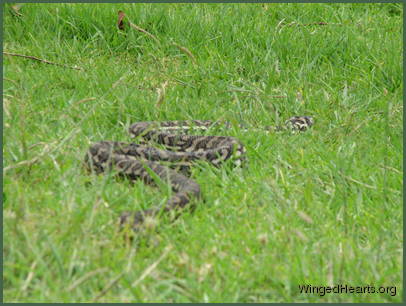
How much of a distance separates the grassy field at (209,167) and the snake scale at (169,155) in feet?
0.47

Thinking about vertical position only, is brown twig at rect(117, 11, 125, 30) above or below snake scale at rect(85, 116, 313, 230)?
above

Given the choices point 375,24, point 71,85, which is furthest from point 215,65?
point 375,24

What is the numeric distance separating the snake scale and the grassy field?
0.14 metres

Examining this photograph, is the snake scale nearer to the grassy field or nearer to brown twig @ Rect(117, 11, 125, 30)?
the grassy field

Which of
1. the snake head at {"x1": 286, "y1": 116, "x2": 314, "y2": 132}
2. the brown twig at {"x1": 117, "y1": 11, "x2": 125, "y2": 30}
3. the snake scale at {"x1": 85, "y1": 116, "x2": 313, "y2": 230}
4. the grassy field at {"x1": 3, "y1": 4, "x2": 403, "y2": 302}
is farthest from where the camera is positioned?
the brown twig at {"x1": 117, "y1": 11, "x2": 125, "y2": 30}

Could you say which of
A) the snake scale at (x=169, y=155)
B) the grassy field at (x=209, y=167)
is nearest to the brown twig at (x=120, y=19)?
the grassy field at (x=209, y=167)

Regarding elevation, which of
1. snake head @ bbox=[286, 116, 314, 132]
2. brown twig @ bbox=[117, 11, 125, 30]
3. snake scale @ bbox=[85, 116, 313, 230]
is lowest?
snake head @ bbox=[286, 116, 314, 132]

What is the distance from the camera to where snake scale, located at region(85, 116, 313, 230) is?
6.24m

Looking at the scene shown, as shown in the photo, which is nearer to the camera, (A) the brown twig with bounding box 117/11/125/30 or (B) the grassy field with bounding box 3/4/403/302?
(B) the grassy field with bounding box 3/4/403/302

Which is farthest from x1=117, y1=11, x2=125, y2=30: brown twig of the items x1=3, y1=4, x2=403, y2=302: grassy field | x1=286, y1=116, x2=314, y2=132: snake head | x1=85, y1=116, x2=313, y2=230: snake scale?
x1=286, y1=116, x2=314, y2=132: snake head

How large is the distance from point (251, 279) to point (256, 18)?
22.5ft

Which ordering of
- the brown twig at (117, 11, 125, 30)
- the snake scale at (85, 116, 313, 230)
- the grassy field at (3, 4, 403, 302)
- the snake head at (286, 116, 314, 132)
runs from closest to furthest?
the grassy field at (3, 4, 403, 302)
the snake scale at (85, 116, 313, 230)
the snake head at (286, 116, 314, 132)
the brown twig at (117, 11, 125, 30)

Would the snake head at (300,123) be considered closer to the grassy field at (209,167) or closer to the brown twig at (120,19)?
the grassy field at (209,167)

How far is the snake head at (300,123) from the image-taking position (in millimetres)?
8438
